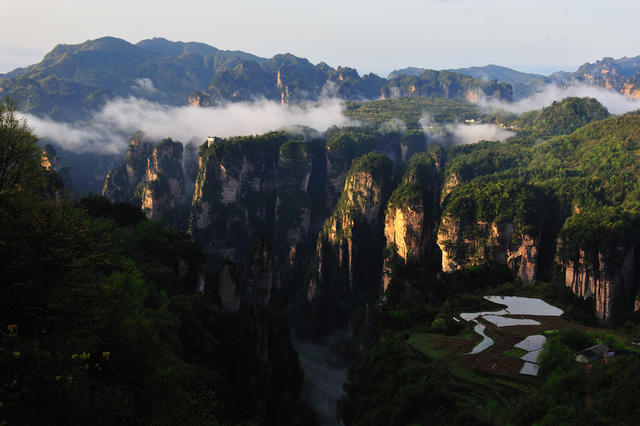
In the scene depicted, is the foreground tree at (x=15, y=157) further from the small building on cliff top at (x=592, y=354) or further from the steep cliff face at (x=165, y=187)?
the steep cliff face at (x=165, y=187)

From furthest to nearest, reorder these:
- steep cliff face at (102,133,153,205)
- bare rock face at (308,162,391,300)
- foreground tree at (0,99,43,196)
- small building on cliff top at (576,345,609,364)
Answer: steep cliff face at (102,133,153,205) < bare rock face at (308,162,391,300) < small building on cliff top at (576,345,609,364) < foreground tree at (0,99,43,196)

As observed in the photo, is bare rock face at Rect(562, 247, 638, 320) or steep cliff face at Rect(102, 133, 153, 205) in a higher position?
steep cliff face at Rect(102, 133, 153, 205)

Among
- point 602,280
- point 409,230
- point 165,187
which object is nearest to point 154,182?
point 165,187

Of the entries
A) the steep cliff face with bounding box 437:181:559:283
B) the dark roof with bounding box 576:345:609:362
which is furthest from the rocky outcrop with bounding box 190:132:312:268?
the dark roof with bounding box 576:345:609:362

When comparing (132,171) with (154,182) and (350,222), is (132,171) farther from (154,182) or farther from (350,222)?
(350,222)

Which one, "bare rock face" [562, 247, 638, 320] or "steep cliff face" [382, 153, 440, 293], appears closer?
"bare rock face" [562, 247, 638, 320]

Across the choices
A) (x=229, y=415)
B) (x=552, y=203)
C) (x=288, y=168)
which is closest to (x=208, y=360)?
(x=229, y=415)

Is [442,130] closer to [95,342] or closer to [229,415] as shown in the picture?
[229,415]

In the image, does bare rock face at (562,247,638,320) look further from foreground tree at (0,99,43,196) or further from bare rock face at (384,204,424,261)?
foreground tree at (0,99,43,196)
